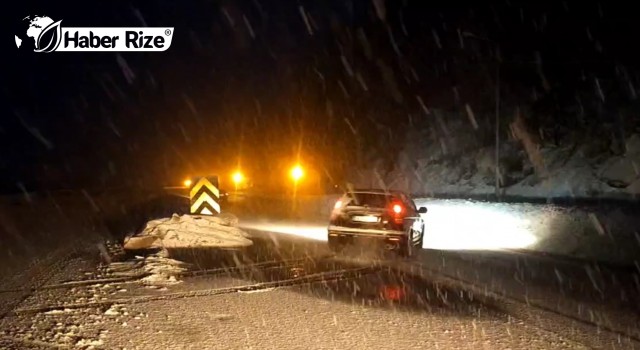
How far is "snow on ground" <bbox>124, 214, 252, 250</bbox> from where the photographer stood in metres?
15.4

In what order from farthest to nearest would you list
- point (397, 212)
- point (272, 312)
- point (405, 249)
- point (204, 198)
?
point (204, 198) < point (397, 212) < point (405, 249) < point (272, 312)

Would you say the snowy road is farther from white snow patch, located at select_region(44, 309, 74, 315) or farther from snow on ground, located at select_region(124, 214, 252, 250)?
snow on ground, located at select_region(124, 214, 252, 250)

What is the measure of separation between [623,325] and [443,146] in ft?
118

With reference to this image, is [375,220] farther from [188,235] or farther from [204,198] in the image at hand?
[204,198]

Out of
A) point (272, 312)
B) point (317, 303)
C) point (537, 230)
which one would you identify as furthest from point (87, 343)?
point (537, 230)

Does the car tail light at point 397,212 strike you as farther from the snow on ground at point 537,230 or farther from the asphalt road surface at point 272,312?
the snow on ground at point 537,230

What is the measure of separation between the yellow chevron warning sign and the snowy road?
3825 mm

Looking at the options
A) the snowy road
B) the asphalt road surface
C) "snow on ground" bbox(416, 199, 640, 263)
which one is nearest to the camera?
the asphalt road surface

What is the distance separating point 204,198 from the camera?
18719 mm

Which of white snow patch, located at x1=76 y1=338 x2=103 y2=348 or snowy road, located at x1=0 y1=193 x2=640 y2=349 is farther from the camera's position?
snowy road, located at x1=0 y1=193 x2=640 y2=349

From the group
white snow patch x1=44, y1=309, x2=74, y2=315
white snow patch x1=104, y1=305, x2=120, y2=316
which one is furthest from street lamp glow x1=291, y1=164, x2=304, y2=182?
white snow patch x1=44, y1=309, x2=74, y2=315

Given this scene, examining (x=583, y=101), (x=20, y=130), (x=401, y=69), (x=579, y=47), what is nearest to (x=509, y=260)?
(x=583, y=101)

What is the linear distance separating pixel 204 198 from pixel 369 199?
16.6 ft

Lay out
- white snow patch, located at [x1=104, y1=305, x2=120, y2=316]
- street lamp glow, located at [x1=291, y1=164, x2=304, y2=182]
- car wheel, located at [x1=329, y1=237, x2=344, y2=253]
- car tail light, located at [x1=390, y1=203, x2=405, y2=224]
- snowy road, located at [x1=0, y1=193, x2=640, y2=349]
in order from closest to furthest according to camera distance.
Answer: snowy road, located at [x1=0, y1=193, x2=640, y2=349] → white snow patch, located at [x1=104, y1=305, x2=120, y2=316] → car tail light, located at [x1=390, y1=203, x2=405, y2=224] → car wheel, located at [x1=329, y1=237, x2=344, y2=253] → street lamp glow, located at [x1=291, y1=164, x2=304, y2=182]
